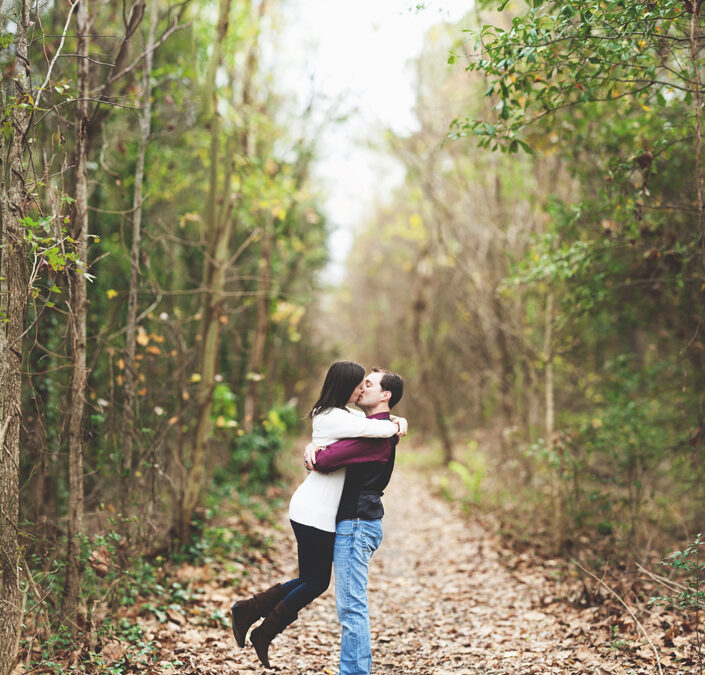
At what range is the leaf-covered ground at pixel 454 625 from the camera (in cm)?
413

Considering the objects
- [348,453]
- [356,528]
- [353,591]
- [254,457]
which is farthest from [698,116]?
[254,457]

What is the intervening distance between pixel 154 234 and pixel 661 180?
551cm

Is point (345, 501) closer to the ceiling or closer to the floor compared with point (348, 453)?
closer to the floor

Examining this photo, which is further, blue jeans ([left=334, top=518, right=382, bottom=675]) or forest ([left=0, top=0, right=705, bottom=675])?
forest ([left=0, top=0, right=705, bottom=675])

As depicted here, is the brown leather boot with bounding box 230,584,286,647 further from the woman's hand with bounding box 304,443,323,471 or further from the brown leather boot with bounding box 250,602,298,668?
the woman's hand with bounding box 304,443,323,471

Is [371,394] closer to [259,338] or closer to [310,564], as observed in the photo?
[310,564]

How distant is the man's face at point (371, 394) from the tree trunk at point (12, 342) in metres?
2.00

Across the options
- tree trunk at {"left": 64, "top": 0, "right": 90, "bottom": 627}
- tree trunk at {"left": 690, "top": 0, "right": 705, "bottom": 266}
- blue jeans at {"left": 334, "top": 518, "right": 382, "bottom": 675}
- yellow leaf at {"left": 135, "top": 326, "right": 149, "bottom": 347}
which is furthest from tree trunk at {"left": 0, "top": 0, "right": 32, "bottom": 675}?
tree trunk at {"left": 690, "top": 0, "right": 705, "bottom": 266}

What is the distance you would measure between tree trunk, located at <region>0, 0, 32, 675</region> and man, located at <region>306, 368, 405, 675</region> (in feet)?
5.54

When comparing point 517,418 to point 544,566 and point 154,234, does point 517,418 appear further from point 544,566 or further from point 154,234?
point 154,234

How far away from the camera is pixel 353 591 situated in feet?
11.4

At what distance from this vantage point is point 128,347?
525cm

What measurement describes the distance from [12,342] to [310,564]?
216cm

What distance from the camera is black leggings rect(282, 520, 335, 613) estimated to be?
3.55 meters
